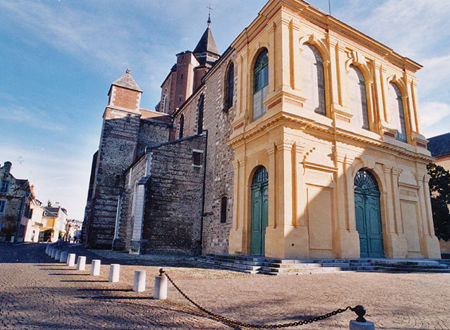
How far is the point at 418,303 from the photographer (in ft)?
15.3

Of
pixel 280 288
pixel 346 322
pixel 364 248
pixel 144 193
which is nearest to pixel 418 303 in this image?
pixel 346 322

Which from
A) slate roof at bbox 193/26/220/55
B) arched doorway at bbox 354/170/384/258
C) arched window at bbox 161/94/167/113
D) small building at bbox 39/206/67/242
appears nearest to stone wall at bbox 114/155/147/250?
arched doorway at bbox 354/170/384/258

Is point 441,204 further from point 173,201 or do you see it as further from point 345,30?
point 173,201

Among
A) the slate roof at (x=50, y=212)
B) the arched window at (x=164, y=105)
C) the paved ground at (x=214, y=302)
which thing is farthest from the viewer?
the slate roof at (x=50, y=212)

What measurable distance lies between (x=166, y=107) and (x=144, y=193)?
1936 centimetres

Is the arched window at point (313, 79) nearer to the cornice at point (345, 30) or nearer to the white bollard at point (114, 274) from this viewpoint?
the cornice at point (345, 30)

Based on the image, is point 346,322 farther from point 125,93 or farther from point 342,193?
point 125,93

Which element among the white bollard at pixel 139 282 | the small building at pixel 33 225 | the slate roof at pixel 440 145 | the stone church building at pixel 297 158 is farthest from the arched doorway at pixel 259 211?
the small building at pixel 33 225

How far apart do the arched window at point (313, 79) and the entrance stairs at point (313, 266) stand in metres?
5.93

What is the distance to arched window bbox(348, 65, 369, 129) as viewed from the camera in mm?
13102

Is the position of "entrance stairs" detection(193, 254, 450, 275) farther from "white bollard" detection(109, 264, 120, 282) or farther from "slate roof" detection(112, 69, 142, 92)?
"slate roof" detection(112, 69, 142, 92)

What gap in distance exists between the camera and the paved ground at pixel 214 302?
3506 mm

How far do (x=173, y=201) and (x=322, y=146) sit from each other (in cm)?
831

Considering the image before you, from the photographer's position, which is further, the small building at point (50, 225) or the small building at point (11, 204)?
the small building at point (50, 225)
